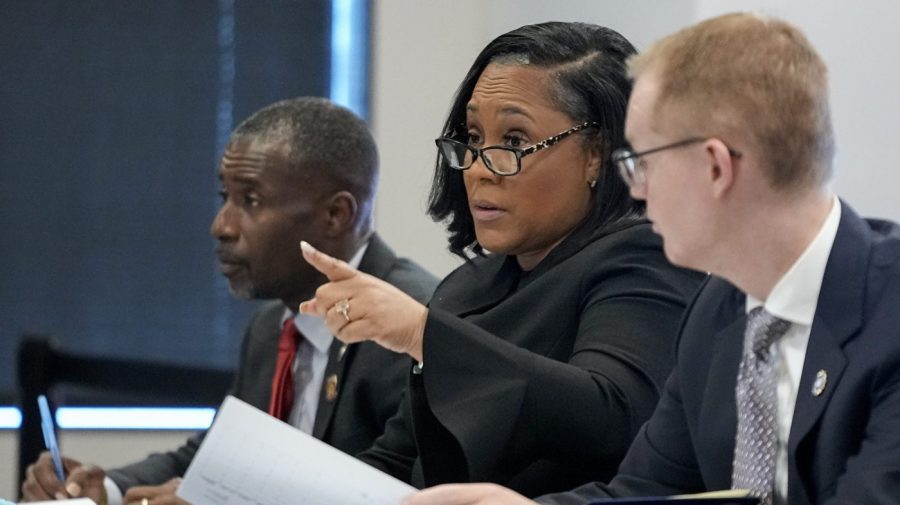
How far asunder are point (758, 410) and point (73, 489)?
179cm

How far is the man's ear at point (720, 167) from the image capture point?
1623 mm

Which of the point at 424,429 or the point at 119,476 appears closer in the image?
the point at 424,429

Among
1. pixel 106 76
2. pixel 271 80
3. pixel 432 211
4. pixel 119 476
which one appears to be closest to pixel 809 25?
pixel 432 211

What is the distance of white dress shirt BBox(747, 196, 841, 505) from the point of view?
1.67 meters

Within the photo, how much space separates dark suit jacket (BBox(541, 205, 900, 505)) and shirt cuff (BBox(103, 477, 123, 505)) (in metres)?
1.75

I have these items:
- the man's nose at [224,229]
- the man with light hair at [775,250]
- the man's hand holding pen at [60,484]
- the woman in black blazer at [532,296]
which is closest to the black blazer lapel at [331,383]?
the woman in black blazer at [532,296]

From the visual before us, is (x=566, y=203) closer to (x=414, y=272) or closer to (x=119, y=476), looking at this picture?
(x=414, y=272)

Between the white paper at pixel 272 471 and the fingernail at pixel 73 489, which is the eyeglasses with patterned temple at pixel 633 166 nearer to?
the white paper at pixel 272 471

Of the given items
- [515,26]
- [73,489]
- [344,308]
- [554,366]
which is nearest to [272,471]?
[344,308]

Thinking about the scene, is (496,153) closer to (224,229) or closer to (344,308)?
(344,308)

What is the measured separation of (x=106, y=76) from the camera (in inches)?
205

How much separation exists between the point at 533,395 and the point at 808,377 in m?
0.56

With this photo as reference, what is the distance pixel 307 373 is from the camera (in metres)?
3.23

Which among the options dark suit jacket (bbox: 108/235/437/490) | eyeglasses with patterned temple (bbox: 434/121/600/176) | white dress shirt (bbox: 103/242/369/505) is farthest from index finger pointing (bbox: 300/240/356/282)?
white dress shirt (bbox: 103/242/369/505)
